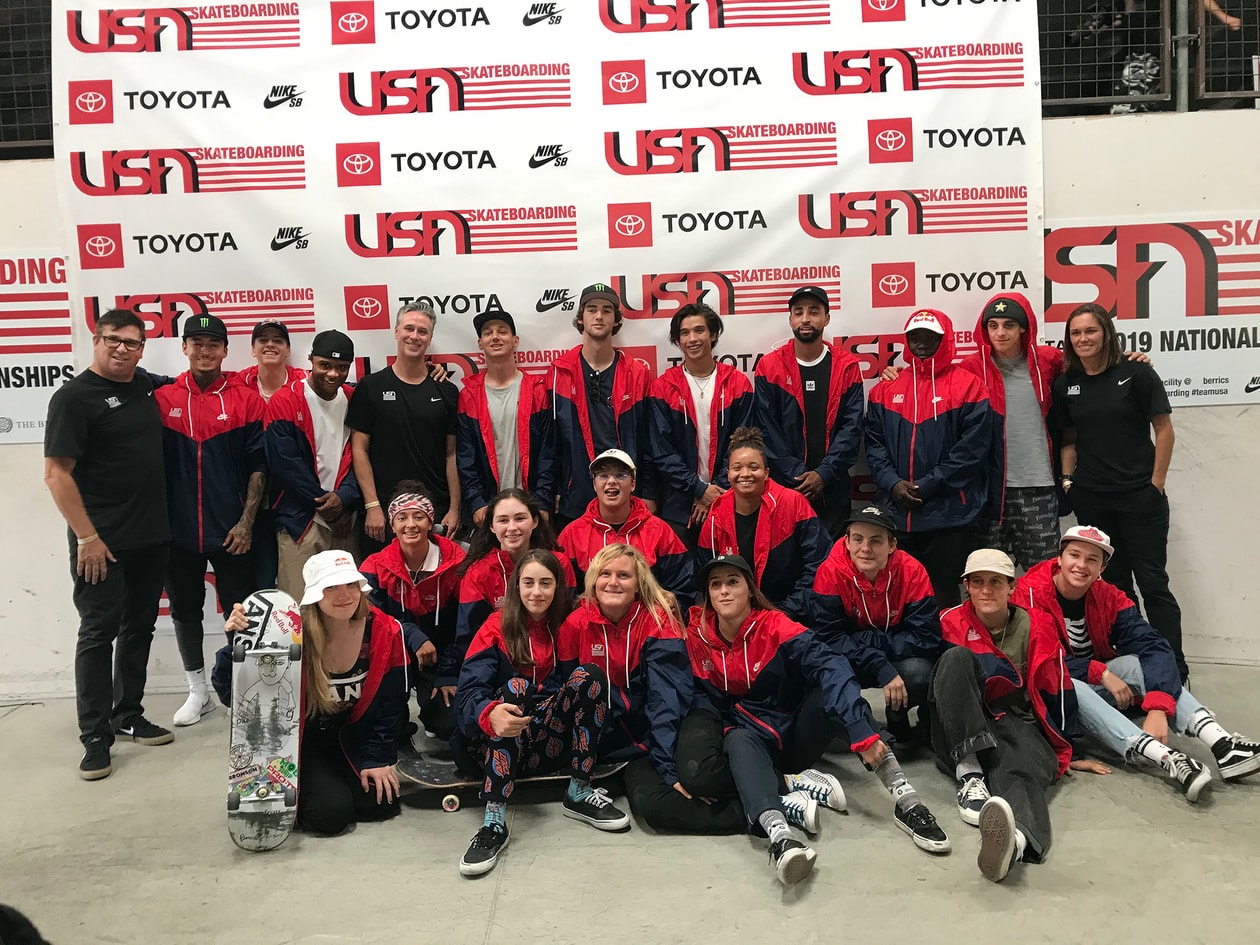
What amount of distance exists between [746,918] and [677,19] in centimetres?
399

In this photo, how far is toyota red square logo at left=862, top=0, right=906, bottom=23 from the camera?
14.5ft

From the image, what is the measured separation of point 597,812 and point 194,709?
2227 millimetres

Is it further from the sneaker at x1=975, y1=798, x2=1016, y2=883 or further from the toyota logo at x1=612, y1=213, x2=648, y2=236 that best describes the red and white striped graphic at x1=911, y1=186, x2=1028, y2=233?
the sneaker at x1=975, y1=798, x2=1016, y2=883

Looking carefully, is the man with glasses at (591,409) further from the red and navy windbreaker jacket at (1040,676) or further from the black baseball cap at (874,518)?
the red and navy windbreaker jacket at (1040,676)

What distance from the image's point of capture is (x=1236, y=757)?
121 inches

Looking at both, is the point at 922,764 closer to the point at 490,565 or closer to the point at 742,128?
the point at 490,565

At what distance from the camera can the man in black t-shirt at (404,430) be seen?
4.08m

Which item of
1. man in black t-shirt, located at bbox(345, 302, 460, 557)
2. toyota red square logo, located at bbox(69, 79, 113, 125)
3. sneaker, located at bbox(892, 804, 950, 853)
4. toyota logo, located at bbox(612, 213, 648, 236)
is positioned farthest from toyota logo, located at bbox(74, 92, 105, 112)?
sneaker, located at bbox(892, 804, 950, 853)

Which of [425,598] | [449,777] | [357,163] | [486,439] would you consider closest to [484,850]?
[449,777]

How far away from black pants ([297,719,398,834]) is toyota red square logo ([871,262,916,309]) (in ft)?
10.5

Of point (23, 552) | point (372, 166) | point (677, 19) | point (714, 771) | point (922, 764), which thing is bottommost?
point (922, 764)

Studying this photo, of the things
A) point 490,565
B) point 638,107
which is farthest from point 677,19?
point 490,565

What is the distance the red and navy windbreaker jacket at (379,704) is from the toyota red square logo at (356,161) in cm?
242

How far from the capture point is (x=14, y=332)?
179 inches
